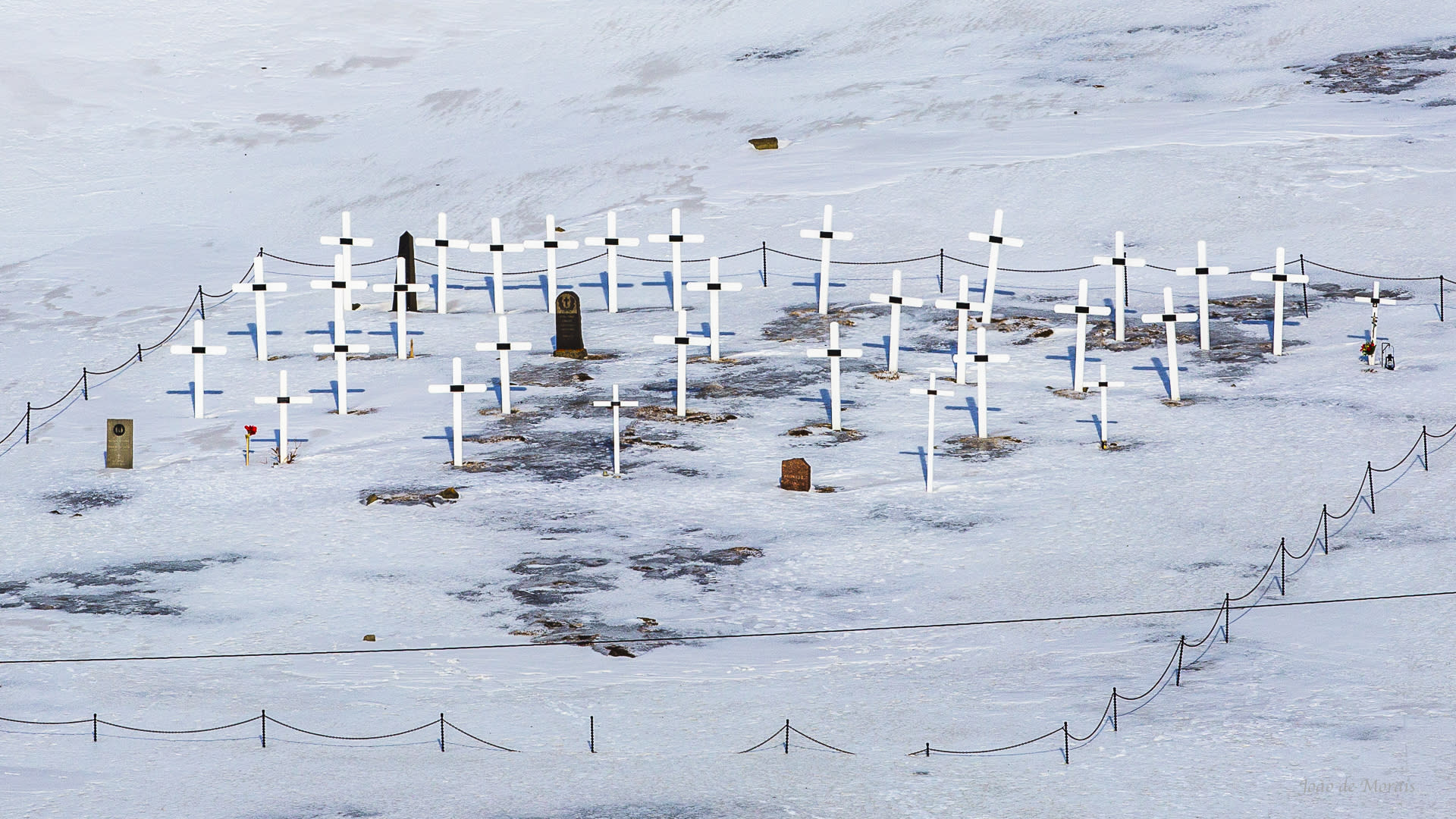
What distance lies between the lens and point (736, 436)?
1113 inches

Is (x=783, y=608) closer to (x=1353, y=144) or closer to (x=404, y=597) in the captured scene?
(x=404, y=597)

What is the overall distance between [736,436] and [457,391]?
14.7ft

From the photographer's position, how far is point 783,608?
2156 centimetres

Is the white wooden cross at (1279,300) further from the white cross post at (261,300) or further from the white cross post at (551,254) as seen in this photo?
the white cross post at (261,300)

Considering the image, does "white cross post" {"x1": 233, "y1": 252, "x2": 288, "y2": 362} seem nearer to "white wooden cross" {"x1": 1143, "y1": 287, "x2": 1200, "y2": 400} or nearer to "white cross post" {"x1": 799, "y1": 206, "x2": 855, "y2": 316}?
"white cross post" {"x1": 799, "y1": 206, "x2": 855, "y2": 316}

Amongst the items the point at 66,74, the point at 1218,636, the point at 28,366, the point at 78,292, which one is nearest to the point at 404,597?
the point at 1218,636

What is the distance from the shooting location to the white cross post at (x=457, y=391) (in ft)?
88.2

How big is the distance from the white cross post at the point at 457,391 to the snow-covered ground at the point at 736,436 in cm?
57

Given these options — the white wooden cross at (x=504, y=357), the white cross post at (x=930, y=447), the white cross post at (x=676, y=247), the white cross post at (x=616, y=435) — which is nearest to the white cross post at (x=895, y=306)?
the white cross post at (x=930, y=447)

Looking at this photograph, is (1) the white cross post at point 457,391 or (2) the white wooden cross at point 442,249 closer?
(1) the white cross post at point 457,391

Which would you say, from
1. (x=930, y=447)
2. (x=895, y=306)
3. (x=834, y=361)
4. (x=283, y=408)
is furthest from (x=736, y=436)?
(x=283, y=408)

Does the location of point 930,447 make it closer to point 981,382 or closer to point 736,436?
point 981,382

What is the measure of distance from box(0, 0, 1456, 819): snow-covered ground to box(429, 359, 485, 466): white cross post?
1.88 ft

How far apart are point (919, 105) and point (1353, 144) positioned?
11125mm
